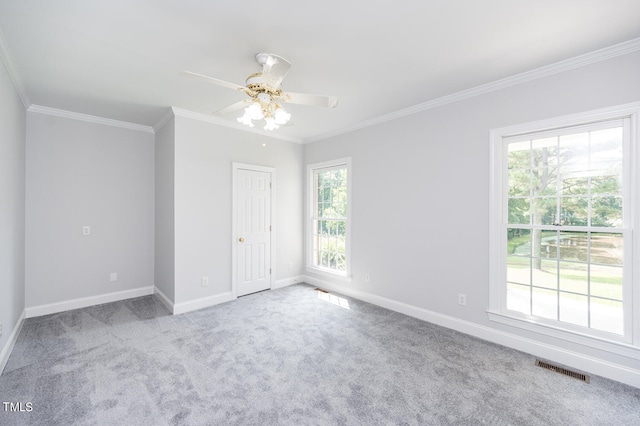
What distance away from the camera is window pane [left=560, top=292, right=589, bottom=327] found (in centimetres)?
237

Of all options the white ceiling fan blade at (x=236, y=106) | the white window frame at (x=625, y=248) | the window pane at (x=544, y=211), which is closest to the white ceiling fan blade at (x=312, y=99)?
the white ceiling fan blade at (x=236, y=106)

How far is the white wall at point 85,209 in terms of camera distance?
3.39 m

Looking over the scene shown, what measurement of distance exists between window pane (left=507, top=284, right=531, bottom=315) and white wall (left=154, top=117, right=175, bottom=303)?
12.8 feet

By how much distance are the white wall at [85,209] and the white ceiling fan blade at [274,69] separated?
10.1ft

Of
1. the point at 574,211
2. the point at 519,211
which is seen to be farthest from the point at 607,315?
the point at 519,211

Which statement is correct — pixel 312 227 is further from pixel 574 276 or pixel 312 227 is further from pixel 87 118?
pixel 87 118

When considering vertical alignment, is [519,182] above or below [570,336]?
above

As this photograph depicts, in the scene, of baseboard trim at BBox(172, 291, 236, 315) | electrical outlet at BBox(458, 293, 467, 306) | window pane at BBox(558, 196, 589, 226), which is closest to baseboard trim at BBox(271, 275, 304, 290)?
baseboard trim at BBox(172, 291, 236, 315)

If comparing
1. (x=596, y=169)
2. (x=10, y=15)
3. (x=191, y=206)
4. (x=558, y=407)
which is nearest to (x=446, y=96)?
(x=596, y=169)

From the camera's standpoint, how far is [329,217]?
4613 mm

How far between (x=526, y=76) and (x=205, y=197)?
3863 millimetres

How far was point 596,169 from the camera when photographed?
2.32 m

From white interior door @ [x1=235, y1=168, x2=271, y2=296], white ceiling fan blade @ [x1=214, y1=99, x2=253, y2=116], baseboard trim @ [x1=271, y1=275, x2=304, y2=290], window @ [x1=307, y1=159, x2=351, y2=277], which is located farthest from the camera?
baseboard trim @ [x1=271, y1=275, x2=304, y2=290]

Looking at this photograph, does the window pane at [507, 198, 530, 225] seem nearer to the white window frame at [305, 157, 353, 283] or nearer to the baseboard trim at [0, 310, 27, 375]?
the white window frame at [305, 157, 353, 283]
